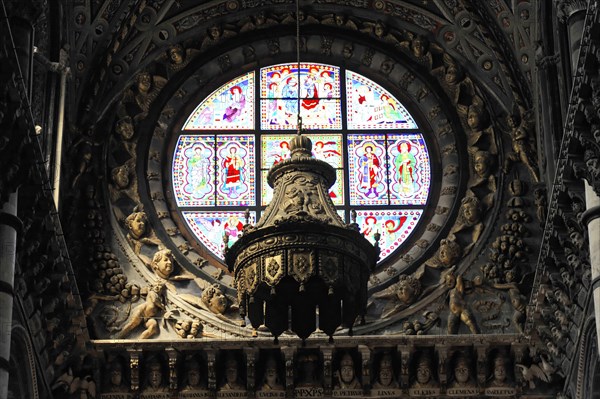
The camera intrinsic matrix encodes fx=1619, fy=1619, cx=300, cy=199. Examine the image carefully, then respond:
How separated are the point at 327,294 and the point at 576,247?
3.07 metres

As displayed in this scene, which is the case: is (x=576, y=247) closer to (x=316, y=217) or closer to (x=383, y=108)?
(x=316, y=217)

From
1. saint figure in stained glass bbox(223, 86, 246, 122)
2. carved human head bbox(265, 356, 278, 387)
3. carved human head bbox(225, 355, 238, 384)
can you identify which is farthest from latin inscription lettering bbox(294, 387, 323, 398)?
saint figure in stained glass bbox(223, 86, 246, 122)

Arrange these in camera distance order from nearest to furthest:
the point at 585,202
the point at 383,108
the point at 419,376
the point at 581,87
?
the point at 581,87
the point at 585,202
the point at 419,376
the point at 383,108

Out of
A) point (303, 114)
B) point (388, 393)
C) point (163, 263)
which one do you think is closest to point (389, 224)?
point (303, 114)

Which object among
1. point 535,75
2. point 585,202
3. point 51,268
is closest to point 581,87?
point 585,202

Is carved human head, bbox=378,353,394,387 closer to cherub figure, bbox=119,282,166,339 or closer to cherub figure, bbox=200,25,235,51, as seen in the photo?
cherub figure, bbox=119,282,166,339

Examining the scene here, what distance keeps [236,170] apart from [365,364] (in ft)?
12.2

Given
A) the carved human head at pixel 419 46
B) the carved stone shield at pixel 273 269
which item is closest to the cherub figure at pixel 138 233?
the carved human head at pixel 419 46

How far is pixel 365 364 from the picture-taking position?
2008 centimetres

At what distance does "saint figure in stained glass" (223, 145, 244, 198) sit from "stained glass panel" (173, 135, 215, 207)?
19cm

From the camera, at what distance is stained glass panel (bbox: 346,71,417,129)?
22688 mm

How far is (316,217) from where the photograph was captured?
1644cm

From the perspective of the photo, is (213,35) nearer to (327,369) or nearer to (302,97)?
(302,97)

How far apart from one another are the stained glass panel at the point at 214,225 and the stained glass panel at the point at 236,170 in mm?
201
